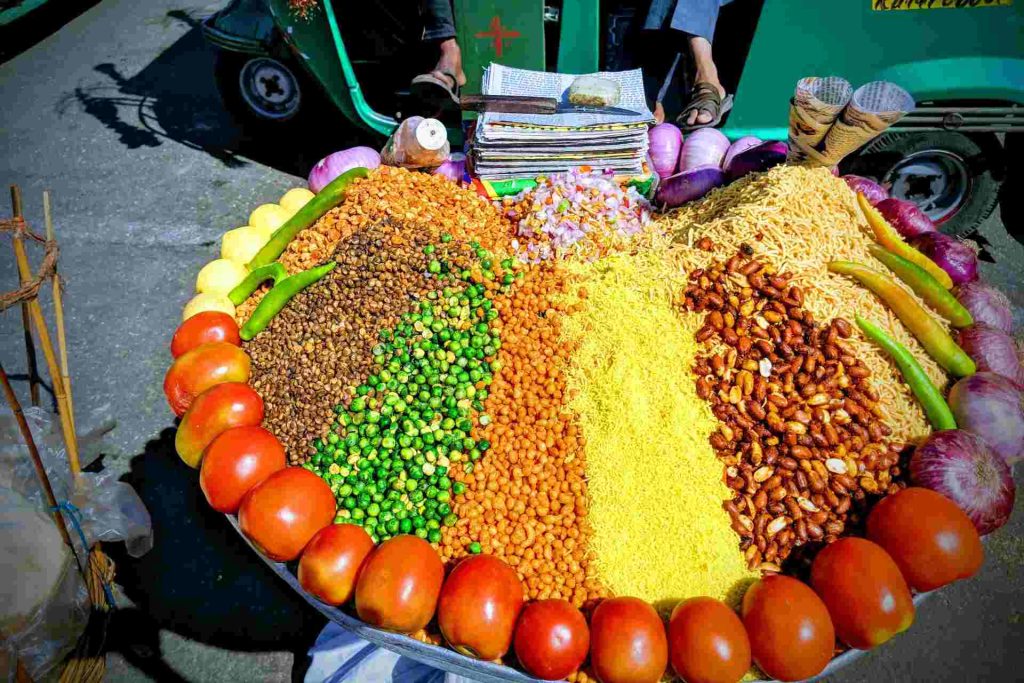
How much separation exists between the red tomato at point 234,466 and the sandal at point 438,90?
9.52 feet

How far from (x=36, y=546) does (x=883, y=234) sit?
391 centimetres

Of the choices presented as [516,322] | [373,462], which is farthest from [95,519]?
[516,322]

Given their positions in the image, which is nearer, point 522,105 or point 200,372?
point 200,372

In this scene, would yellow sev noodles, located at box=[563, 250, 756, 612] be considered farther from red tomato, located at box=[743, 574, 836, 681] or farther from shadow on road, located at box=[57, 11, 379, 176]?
shadow on road, located at box=[57, 11, 379, 176]

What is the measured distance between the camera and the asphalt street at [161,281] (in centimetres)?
292

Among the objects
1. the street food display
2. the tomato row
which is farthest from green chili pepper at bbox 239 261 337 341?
the tomato row

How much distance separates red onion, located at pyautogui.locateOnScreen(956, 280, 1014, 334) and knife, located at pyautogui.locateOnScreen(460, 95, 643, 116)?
2.04 metres

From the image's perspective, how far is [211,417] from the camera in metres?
2.47

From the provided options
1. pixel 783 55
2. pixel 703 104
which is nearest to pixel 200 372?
pixel 703 104

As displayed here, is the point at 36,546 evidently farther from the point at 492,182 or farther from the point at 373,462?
the point at 492,182

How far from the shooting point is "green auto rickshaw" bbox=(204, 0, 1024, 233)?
12.9 feet

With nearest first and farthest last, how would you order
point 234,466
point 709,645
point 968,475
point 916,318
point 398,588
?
point 709,645 → point 398,588 → point 968,475 → point 234,466 → point 916,318

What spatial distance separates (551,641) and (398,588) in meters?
0.54

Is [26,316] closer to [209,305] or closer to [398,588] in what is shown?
[209,305]
